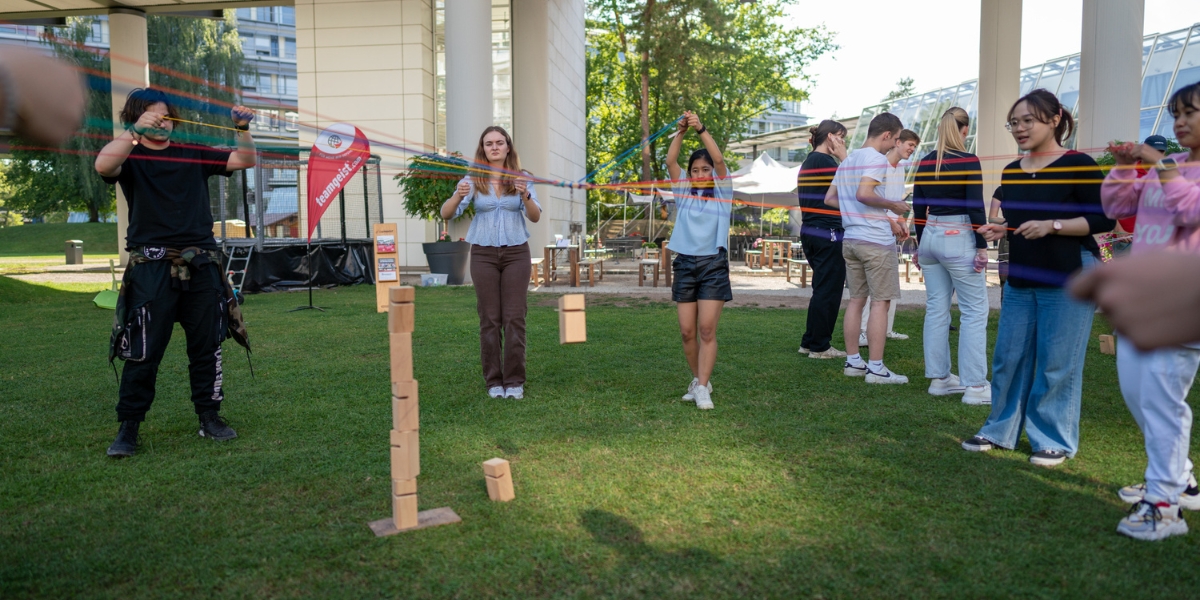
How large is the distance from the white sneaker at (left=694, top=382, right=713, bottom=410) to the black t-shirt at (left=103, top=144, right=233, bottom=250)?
9.97ft

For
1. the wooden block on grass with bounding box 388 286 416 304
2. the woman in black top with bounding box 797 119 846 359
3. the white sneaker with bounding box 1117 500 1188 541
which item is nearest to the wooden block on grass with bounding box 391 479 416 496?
the wooden block on grass with bounding box 388 286 416 304

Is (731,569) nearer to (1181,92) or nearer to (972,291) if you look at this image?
(1181,92)

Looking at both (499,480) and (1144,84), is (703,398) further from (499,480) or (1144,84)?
(1144,84)

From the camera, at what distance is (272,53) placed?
6162 cm

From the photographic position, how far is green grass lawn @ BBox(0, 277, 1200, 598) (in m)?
2.71

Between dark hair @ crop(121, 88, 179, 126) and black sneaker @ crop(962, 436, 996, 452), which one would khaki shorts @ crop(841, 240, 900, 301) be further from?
dark hair @ crop(121, 88, 179, 126)

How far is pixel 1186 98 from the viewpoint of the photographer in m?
2.98

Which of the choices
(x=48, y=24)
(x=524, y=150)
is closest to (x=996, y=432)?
(x=524, y=150)

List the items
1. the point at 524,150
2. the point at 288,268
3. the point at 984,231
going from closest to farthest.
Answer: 1. the point at 984,231
2. the point at 288,268
3. the point at 524,150

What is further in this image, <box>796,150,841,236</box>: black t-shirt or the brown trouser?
<box>796,150,841,236</box>: black t-shirt

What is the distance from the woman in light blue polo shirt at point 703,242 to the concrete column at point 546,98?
15.4m

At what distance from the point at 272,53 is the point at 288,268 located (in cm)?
5444

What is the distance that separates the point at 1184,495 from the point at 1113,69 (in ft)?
40.2

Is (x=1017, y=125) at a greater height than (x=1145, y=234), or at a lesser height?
greater
